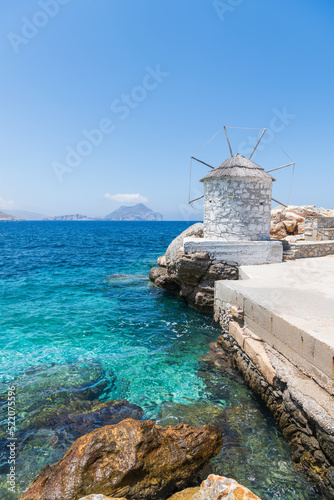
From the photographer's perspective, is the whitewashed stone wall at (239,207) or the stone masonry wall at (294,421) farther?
the whitewashed stone wall at (239,207)

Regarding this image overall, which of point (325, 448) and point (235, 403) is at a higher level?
point (325, 448)

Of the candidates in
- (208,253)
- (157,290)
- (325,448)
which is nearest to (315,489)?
(325,448)

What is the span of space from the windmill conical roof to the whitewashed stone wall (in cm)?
16

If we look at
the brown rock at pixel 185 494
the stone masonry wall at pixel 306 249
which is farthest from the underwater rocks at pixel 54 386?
the stone masonry wall at pixel 306 249

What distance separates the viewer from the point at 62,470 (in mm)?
3111

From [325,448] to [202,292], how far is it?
269 inches

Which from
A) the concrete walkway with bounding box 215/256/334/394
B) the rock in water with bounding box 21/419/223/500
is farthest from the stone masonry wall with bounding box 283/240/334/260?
the rock in water with bounding box 21/419/223/500

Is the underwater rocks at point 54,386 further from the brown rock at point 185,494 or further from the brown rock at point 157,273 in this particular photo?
the brown rock at point 157,273

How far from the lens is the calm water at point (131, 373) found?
4.16m

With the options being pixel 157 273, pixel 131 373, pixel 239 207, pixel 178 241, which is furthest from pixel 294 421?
pixel 157 273

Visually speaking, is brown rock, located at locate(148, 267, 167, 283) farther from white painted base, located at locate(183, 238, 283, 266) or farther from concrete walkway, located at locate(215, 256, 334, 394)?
concrete walkway, located at locate(215, 256, 334, 394)

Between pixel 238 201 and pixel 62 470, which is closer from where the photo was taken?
pixel 62 470

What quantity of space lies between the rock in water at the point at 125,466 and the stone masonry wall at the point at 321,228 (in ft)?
37.1

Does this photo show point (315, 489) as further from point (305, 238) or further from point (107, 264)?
point (107, 264)
